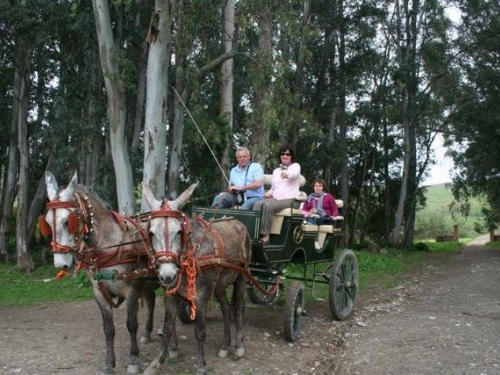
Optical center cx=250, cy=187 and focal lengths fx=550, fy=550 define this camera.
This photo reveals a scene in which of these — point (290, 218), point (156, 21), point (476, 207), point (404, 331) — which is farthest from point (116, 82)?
point (476, 207)

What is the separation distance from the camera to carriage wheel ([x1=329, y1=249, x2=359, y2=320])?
8.85 metres

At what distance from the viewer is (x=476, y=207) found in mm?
60500

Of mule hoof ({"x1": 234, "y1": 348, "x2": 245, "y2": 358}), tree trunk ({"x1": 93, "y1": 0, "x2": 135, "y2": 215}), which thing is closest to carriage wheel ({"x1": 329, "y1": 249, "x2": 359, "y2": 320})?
mule hoof ({"x1": 234, "y1": 348, "x2": 245, "y2": 358})

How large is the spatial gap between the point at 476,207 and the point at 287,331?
58.3 meters

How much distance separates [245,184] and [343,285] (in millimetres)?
2710

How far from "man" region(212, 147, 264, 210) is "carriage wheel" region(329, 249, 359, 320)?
1.96 metres

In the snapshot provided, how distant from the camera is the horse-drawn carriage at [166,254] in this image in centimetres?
535

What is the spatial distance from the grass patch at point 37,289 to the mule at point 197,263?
5.94 metres

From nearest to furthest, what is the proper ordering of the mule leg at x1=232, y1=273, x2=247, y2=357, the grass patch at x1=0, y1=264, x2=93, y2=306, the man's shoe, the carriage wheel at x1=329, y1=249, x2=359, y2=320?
1. the mule leg at x1=232, y1=273, x2=247, y2=357
2. the man's shoe
3. the carriage wheel at x1=329, y1=249, x2=359, y2=320
4. the grass patch at x1=0, y1=264, x2=93, y2=306

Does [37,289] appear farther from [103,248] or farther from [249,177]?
[103,248]

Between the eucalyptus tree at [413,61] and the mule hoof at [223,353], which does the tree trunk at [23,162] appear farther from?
the eucalyptus tree at [413,61]

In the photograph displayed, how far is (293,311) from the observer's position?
24.6 ft

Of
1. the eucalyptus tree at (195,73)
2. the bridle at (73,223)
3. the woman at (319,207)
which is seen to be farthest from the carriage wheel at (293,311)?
the eucalyptus tree at (195,73)

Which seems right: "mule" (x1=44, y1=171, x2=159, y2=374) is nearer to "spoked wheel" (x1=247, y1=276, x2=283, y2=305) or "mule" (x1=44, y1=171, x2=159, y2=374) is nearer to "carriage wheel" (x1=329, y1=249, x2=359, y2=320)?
"spoked wheel" (x1=247, y1=276, x2=283, y2=305)
